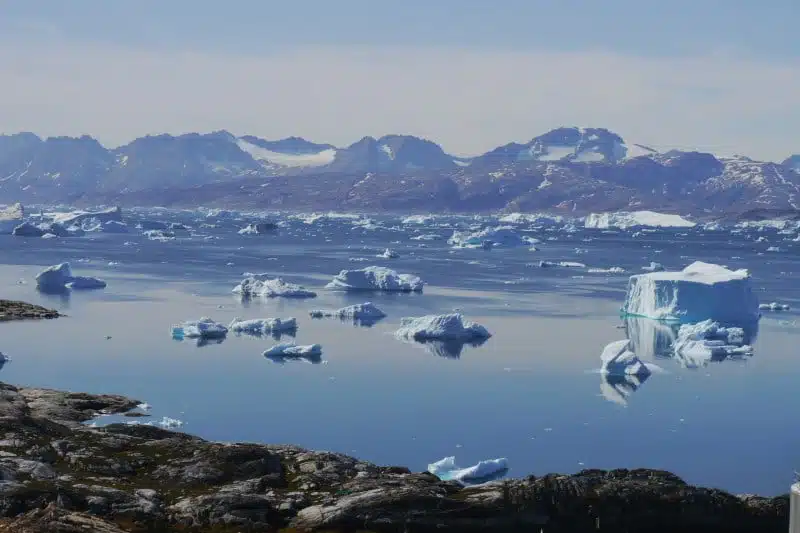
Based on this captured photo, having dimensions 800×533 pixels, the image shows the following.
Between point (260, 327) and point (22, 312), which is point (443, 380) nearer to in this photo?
point (260, 327)

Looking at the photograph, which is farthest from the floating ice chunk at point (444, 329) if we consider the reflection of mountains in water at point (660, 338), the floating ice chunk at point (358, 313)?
the reflection of mountains in water at point (660, 338)

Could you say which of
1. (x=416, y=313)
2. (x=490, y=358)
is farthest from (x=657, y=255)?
(x=490, y=358)

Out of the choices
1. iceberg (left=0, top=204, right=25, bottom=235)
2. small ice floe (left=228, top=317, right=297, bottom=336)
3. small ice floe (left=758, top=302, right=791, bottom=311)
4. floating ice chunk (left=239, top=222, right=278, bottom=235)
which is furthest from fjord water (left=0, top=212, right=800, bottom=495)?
iceberg (left=0, top=204, right=25, bottom=235)

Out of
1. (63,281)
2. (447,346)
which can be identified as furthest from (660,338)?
(63,281)

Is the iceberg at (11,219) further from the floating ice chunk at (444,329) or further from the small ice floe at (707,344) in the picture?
the small ice floe at (707,344)

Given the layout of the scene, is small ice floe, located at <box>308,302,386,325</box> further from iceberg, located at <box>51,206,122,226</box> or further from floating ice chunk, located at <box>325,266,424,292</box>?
iceberg, located at <box>51,206,122,226</box>
